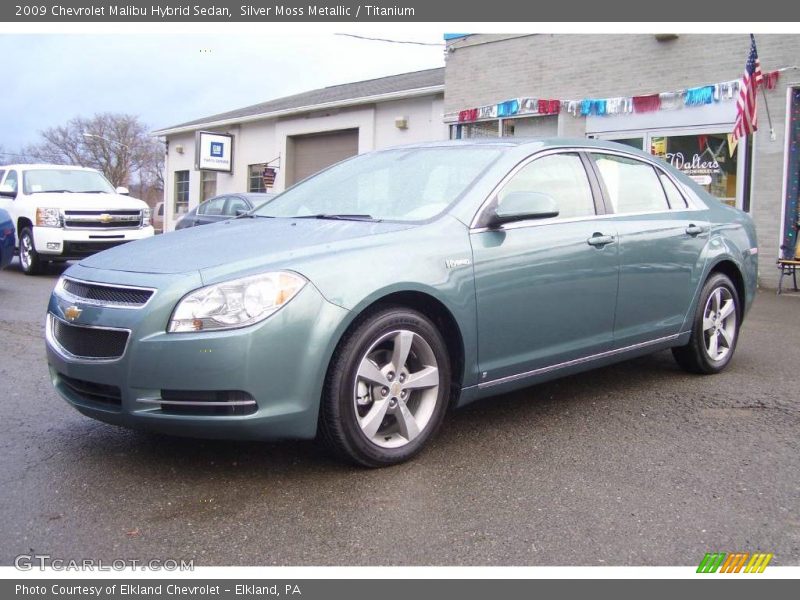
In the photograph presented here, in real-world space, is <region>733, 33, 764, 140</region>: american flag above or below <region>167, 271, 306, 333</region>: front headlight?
above

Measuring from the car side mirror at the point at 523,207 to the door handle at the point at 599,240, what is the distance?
1.79 ft

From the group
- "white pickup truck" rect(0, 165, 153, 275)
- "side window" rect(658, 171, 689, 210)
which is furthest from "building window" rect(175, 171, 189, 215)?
"side window" rect(658, 171, 689, 210)

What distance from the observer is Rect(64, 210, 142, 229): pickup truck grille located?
12039 millimetres

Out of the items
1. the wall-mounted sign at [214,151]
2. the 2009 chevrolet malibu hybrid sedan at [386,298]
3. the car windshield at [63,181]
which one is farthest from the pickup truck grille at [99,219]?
the wall-mounted sign at [214,151]

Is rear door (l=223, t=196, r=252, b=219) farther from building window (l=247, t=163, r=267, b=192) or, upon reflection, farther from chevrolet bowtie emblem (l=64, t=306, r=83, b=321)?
building window (l=247, t=163, r=267, b=192)

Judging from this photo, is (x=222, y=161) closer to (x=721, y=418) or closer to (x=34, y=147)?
(x=721, y=418)

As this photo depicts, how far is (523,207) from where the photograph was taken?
3826 millimetres

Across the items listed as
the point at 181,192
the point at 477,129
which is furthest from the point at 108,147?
the point at 477,129

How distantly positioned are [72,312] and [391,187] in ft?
5.81

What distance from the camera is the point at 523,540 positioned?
283 cm

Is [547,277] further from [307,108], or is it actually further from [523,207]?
[307,108]

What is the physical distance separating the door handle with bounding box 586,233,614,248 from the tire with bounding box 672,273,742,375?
1153 mm
